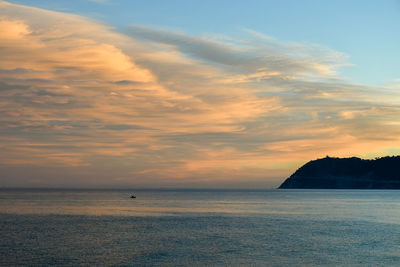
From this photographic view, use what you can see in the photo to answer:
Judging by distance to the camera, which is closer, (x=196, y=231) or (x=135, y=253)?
(x=135, y=253)

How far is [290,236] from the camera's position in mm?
74312

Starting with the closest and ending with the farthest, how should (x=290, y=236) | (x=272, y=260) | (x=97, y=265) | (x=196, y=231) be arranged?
1. (x=97, y=265)
2. (x=272, y=260)
3. (x=290, y=236)
4. (x=196, y=231)

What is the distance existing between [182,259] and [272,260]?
415 inches

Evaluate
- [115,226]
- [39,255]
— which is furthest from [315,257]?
[115,226]

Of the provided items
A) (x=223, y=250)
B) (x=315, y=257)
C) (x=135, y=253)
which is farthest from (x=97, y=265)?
(x=315, y=257)

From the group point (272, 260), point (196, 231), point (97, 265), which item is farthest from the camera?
point (196, 231)

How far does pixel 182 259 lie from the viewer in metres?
52.9

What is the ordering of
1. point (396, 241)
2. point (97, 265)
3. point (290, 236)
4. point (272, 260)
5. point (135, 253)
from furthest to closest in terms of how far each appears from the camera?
point (290, 236), point (396, 241), point (135, 253), point (272, 260), point (97, 265)

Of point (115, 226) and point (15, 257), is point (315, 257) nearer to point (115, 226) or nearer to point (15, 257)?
point (15, 257)

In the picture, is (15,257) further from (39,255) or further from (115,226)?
(115,226)

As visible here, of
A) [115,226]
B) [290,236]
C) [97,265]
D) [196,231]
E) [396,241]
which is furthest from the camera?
[115,226]

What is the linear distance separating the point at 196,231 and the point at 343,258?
108 feet

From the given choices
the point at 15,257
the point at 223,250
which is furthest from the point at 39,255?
the point at 223,250

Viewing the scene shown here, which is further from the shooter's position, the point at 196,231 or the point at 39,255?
the point at 196,231
